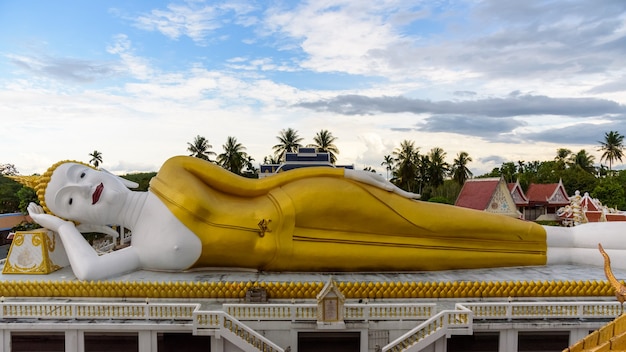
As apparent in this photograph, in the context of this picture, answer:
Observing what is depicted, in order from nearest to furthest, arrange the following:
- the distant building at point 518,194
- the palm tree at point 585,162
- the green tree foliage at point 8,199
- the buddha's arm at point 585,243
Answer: the buddha's arm at point 585,243 → the distant building at point 518,194 → the green tree foliage at point 8,199 → the palm tree at point 585,162

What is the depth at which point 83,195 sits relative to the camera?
11.5 metres

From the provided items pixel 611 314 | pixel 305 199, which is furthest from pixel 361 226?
pixel 611 314

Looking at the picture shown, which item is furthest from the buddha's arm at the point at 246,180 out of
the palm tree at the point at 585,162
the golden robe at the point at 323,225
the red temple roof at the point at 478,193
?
the palm tree at the point at 585,162

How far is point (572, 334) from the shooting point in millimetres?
9430

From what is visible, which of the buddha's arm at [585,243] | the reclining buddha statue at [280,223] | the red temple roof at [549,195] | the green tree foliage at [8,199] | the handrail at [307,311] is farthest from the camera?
the green tree foliage at [8,199]

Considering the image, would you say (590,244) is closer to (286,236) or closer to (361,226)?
(361,226)

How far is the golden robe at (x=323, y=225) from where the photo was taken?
1129cm

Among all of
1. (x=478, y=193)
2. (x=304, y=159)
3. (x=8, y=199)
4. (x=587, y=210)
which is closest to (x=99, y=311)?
(x=304, y=159)

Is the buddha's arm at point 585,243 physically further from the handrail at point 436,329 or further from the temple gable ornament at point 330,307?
the temple gable ornament at point 330,307

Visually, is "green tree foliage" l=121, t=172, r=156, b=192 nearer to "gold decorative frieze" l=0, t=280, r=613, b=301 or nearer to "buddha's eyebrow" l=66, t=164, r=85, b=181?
"buddha's eyebrow" l=66, t=164, r=85, b=181

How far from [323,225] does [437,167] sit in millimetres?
33612

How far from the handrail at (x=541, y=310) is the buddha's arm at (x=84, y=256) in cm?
818

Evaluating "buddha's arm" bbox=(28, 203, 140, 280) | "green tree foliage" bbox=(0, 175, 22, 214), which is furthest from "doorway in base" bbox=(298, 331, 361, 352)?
"green tree foliage" bbox=(0, 175, 22, 214)

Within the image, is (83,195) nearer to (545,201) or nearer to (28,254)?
(28,254)
